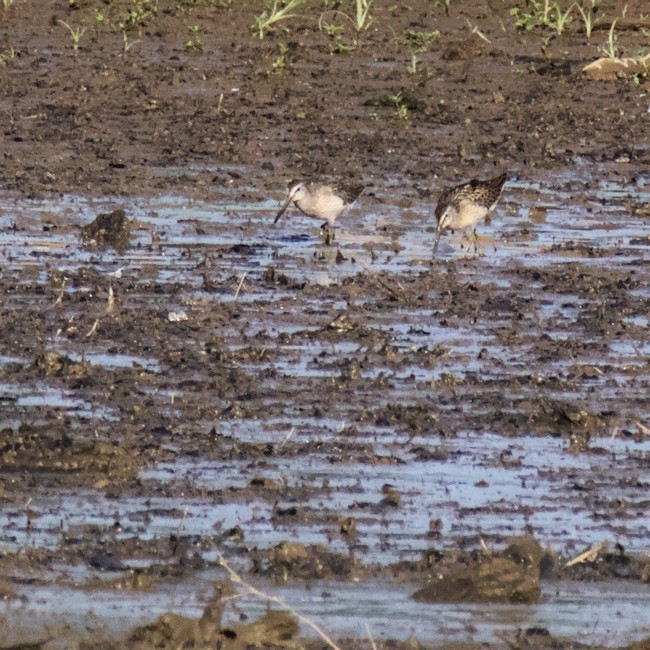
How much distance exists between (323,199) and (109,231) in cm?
139

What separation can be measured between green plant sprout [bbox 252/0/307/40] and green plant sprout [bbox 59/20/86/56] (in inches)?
63.2

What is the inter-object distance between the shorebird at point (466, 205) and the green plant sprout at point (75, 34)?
554 cm

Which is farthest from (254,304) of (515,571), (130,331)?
(515,571)

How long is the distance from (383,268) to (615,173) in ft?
10.7

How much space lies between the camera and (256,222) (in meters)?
11.6

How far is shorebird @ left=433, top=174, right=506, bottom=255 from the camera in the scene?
36.1 ft

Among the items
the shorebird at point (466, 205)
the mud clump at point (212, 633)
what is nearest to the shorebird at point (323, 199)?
the shorebird at point (466, 205)

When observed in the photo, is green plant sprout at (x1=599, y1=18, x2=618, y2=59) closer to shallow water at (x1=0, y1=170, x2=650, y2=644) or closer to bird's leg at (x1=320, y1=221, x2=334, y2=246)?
shallow water at (x1=0, y1=170, x2=650, y2=644)

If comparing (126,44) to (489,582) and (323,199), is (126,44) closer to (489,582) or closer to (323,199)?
(323,199)

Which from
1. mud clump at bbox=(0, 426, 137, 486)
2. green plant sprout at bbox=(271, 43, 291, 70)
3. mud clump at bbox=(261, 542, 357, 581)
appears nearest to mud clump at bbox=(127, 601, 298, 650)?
mud clump at bbox=(261, 542, 357, 581)

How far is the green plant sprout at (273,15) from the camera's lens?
656 inches

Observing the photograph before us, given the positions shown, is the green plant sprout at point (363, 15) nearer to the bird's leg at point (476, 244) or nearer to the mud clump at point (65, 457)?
the bird's leg at point (476, 244)

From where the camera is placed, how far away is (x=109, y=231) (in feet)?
35.4

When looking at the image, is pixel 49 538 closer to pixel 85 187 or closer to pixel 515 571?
pixel 515 571
